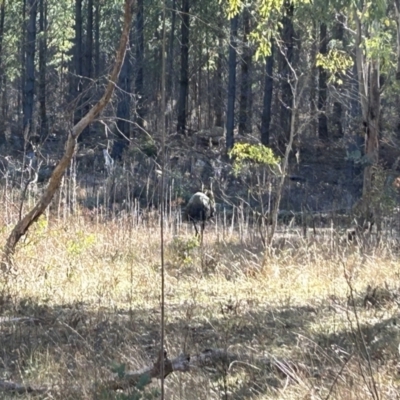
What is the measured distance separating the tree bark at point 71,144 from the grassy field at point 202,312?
0.26 meters

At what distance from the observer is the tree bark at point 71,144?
7582 mm

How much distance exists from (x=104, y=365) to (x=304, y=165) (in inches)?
1026

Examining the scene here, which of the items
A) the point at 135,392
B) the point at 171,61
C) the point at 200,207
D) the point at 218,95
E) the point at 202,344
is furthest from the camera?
the point at 171,61

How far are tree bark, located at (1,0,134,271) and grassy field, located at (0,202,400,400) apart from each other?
0.26 m

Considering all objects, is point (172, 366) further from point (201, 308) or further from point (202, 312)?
point (201, 308)

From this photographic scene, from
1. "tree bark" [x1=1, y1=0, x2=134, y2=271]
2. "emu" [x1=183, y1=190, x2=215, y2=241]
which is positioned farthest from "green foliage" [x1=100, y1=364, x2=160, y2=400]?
"emu" [x1=183, y1=190, x2=215, y2=241]

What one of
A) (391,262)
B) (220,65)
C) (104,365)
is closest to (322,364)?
(104,365)

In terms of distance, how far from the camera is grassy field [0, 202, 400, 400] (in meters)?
4.72

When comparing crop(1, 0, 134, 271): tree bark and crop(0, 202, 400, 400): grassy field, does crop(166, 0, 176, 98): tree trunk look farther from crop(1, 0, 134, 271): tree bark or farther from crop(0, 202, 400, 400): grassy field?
crop(1, 0, 134, 271): tree bark

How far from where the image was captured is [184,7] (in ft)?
109

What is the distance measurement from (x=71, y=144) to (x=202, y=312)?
2.08 meters

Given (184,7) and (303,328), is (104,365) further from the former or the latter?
(184,7)

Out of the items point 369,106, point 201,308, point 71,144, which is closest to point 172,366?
point 201,308

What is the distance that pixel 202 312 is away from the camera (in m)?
7.19
